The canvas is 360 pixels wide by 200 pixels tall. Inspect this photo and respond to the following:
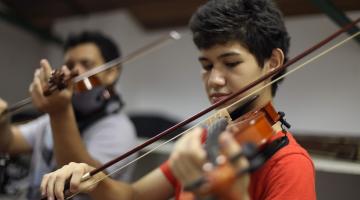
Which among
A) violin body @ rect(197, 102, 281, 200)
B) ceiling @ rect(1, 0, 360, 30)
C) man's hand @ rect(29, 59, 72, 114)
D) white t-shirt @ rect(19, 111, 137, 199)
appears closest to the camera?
violin body @ rect(197, 102, 281, 200)

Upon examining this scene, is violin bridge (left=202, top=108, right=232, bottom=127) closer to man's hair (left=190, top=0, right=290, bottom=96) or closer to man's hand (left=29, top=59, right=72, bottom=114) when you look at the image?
man's hair (left=190, top=0, right=290, bottom=96)

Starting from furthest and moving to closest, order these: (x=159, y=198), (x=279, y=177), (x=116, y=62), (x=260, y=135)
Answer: (x=116, y=62)
(x=159, y=198)
(x=279, y=177)
(x=260, y=135)

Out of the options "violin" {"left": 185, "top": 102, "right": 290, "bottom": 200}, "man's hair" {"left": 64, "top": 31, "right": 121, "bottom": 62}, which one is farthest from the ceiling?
"violin" {"left": 185, "top": 102, "right": 290, "bottom": 200}

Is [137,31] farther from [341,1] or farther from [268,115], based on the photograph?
[268,115]

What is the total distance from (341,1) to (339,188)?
61 centimetres

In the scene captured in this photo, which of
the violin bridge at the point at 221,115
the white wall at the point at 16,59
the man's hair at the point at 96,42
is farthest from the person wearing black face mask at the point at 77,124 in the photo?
the white wall at the point at 16,59

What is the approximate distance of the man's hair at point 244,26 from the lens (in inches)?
32.7

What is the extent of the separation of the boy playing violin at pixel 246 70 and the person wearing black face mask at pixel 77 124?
24 cm

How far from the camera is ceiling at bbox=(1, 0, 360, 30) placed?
5.21 feet

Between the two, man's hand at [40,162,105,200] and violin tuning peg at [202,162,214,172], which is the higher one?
man's hand at [40,162,105,200]

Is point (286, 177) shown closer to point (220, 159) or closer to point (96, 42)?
point (220, 159)

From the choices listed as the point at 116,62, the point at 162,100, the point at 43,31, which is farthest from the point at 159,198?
the point at 43,31

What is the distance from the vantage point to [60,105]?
1069mm

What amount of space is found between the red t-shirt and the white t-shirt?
56cm
